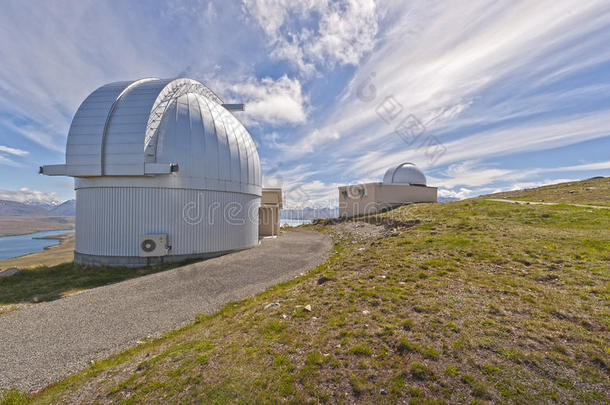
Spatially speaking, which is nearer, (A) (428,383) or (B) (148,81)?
(A) (428,383)

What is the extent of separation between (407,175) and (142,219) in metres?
36.2

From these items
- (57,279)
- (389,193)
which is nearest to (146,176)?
(57,279)

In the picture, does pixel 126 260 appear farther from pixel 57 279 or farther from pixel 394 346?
pixel 394 346

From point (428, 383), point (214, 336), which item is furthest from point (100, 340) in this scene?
point (428, 383)

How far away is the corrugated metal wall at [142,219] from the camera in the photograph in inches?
528

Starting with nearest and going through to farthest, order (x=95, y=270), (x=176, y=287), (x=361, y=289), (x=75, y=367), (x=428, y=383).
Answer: (x=428, y=383), (x=75, y=367), (x=361, y=289), (x=176, y=287), (x=95, y=270)

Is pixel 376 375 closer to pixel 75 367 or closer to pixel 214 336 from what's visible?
pixel 214 336

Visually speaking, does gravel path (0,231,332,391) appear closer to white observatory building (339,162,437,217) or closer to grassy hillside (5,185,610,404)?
grassy hillside (5,185,610,404)

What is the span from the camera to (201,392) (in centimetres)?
361

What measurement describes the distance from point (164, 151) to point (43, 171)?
719cm

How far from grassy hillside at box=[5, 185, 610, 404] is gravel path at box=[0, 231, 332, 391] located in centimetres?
68

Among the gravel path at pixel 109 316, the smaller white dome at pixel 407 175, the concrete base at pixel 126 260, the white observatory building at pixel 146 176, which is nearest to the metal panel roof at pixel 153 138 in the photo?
the white observatory building at pixel 146 176

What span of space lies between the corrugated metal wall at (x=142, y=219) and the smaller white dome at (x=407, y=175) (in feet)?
104

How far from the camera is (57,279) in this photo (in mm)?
11492
